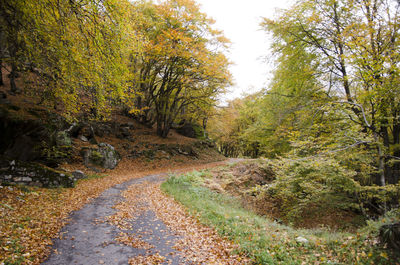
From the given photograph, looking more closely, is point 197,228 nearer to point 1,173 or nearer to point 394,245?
point 394,245

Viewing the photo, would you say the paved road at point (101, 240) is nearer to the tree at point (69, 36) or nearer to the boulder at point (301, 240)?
the boulder at point (301, 240)

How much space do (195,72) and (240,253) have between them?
15.6 metres

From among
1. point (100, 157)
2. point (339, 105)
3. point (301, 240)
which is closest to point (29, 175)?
point (100, 157)

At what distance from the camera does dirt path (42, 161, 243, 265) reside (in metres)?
4.43

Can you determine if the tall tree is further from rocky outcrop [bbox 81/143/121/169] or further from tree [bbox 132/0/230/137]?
rocky outcrop [bbox 81/143/121/169]

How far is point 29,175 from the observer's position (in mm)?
7840

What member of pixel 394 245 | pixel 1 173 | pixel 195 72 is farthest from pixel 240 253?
pixel 195 72

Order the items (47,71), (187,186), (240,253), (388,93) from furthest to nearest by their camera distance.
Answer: (187,186) < (47,71) < (388,93) < (240,253)

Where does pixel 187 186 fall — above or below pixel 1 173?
below

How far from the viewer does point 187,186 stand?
10.9m

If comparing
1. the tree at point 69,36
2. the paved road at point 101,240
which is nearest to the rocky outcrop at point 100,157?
the tree at point 69,36

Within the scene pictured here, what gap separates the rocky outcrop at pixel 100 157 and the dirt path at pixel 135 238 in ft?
21.5

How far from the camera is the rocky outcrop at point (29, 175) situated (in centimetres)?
735

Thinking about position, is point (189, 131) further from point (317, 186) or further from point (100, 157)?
point (317, 186)
